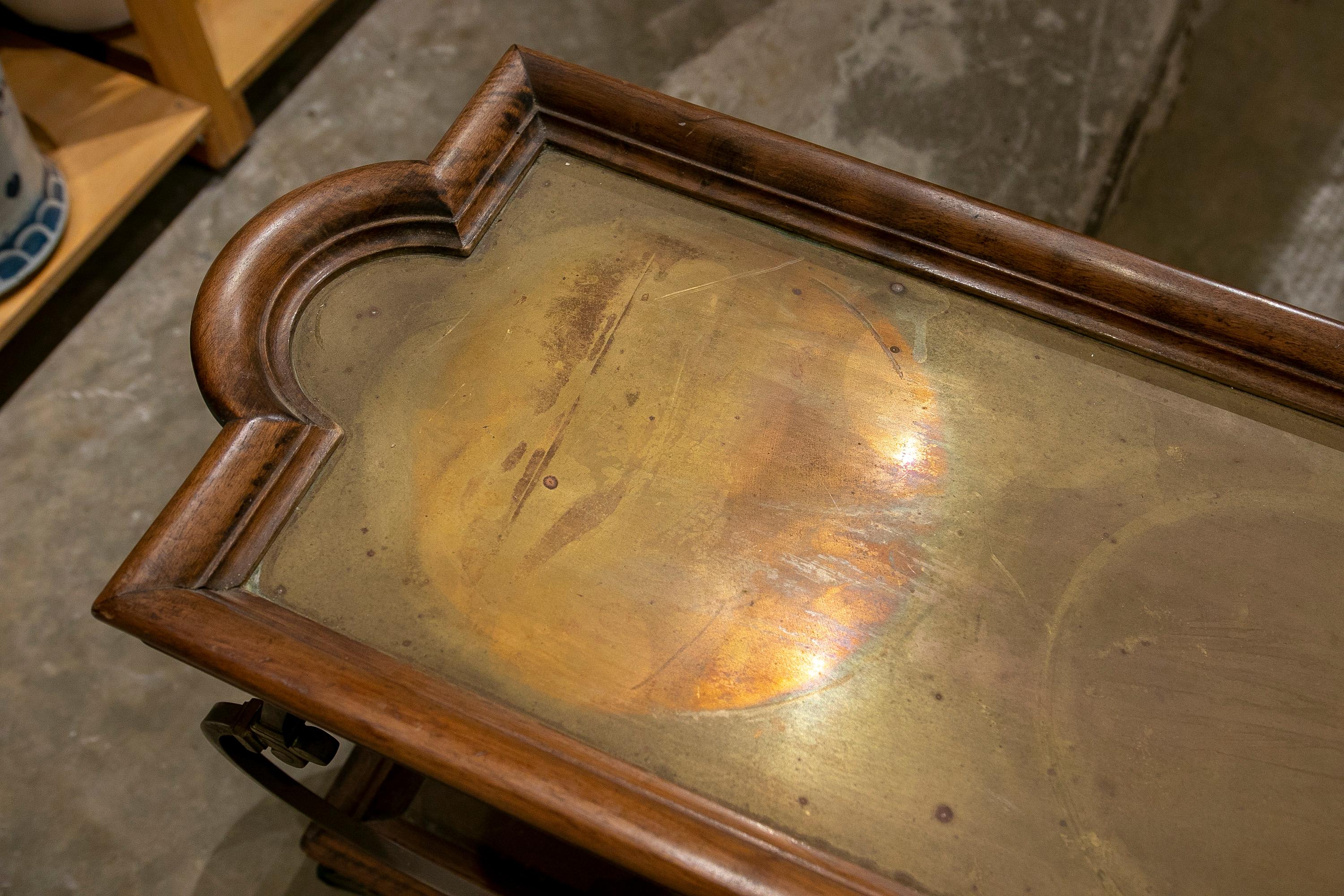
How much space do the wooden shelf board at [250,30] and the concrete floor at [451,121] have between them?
0.15 meters

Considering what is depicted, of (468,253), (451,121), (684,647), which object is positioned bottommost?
(451,121)

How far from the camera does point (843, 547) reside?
0.97 metres

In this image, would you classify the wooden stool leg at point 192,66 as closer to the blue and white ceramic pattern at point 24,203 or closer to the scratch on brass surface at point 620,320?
the blue and white ceramic pattern at point 24,203

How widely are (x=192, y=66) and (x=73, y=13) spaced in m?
0.27

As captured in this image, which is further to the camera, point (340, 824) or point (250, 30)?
point (250, 30)

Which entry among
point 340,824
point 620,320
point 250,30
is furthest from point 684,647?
point 250,30

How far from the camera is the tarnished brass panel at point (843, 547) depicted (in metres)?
0.86

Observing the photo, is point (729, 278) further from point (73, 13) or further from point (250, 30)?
point (73, 13)

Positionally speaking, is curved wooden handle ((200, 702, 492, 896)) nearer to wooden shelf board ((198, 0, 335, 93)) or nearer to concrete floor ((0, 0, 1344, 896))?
concrete floor ((0, 0, 1344, 896))

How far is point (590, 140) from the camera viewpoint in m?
1.18

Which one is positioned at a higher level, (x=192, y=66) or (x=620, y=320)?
(x=620, y=320)

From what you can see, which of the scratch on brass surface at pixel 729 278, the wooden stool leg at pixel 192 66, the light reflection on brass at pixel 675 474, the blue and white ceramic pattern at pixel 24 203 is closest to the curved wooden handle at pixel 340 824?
the light reflection on brass at pixel 675 474

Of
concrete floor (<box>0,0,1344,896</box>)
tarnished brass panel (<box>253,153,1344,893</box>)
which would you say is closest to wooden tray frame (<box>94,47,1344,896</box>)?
tarnished brass panel (<box>253,153,1344,893</box>)

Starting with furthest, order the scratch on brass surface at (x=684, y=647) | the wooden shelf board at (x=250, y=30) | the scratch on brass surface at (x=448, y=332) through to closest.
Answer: the wooden shelf board at (x=250, y=30), the scratch on brass surface at (x=448, y=332), the scratch on brass surface at (x=684, y=647)
